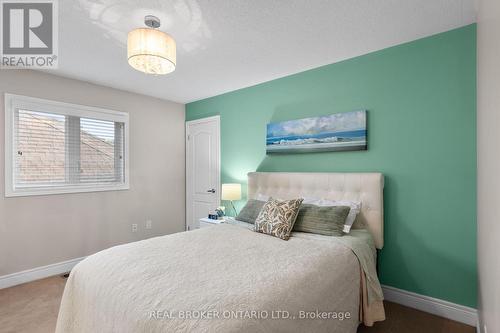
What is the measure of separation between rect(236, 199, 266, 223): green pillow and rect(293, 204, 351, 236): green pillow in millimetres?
482

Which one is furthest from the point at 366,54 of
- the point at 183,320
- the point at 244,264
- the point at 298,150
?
the point at 183,320

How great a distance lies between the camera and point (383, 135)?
252 cm

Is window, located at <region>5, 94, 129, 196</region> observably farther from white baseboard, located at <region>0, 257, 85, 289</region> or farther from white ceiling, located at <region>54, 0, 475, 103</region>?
white baseboard, located at <region>0, 257, 85, 289</region>

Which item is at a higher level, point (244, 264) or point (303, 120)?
point (303, 120)

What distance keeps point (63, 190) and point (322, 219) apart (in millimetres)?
3164

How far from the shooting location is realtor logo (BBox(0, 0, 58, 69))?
1.91 m

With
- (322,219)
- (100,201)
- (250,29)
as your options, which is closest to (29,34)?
(250,29)

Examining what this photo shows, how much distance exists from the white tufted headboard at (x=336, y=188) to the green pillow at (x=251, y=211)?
0.35 meters

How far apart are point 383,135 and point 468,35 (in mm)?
1003

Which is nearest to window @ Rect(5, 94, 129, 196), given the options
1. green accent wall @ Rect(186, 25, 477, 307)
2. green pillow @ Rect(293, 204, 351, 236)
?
green pillow @ Rect(293, 204, 351, 236)

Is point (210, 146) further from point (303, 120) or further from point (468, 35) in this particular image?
point (468, 35)

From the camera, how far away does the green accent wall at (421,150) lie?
2.11 meters

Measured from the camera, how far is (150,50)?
1.76 meters

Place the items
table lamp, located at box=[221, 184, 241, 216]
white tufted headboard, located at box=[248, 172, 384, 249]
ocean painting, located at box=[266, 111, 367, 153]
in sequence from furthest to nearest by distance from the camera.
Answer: table lamp, located at box=[221, 184, 241, 216], ocean painting, located at box=[266, 111, 367, 153], white tufted headboard, located at box=[248, 172, 384, 249]
